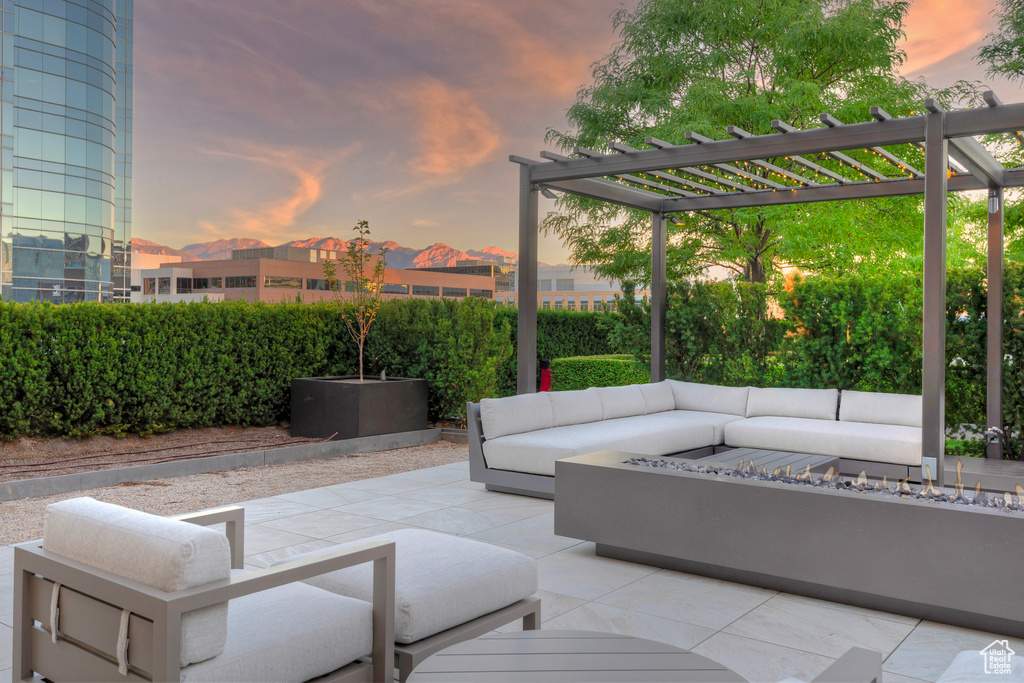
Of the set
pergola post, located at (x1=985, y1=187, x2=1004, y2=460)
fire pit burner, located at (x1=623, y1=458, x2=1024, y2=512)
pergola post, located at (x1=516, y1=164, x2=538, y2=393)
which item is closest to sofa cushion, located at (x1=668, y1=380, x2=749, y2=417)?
pergola post, located at (x1=516, y1=164, x2=538, y2=393)

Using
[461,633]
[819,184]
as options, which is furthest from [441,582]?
[819,184]

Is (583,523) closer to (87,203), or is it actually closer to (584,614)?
(584,614)

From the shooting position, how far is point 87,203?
26625 mm

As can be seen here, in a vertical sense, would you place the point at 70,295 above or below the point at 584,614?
above

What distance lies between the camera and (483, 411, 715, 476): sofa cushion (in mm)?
5609

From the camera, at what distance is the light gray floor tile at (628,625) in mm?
3145

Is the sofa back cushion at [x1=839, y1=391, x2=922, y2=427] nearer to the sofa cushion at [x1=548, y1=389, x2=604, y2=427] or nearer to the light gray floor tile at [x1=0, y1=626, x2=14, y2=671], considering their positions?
the sofa cushion at [x1=548, y1=389, x2=604, y2=427]

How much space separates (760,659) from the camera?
293 centimetres

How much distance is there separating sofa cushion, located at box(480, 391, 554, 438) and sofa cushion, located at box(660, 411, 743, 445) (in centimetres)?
150

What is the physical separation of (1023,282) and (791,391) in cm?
226

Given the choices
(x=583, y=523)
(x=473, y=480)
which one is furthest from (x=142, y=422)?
(x=583, y=523)

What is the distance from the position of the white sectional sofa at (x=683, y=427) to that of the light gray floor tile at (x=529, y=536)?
674 millimetres

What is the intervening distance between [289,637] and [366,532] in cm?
268

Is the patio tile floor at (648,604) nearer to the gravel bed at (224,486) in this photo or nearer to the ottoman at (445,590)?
the gravel bed at (224,486)
